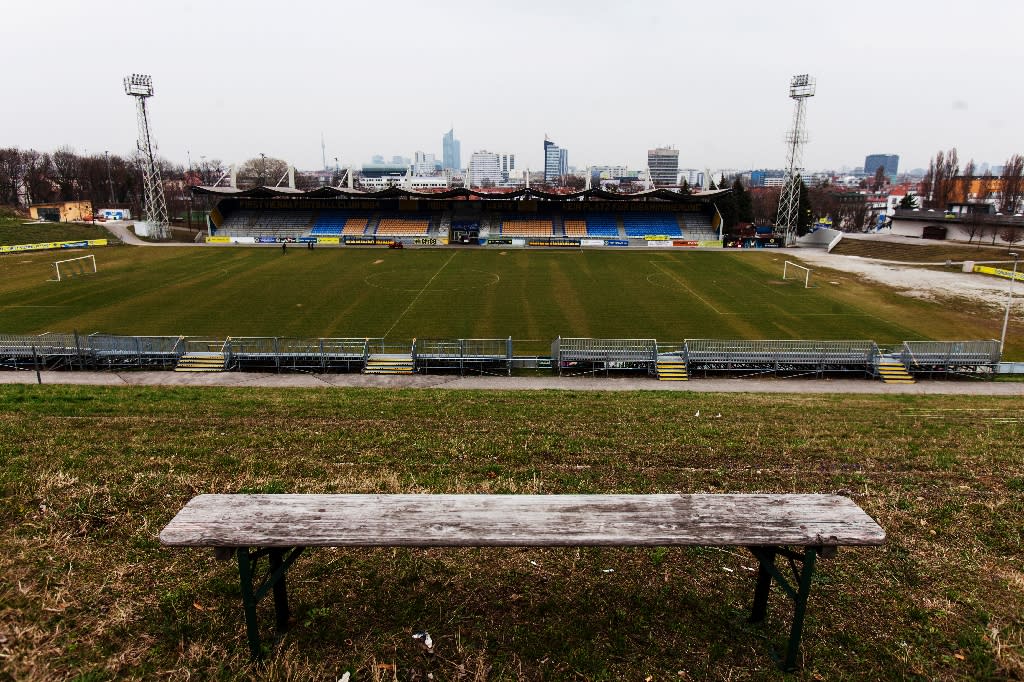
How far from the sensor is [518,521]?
5191mm

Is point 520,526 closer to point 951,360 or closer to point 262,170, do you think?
point 951,360

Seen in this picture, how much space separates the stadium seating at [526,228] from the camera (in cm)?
6862

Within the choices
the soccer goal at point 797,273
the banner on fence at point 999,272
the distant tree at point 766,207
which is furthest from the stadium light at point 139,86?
the distant tree at point 766,207

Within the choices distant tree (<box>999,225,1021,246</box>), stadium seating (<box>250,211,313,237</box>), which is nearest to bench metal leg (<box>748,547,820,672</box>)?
stadium seating (<box>250,211,313,237</box>)

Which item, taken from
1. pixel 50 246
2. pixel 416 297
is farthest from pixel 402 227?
pixel 50 246

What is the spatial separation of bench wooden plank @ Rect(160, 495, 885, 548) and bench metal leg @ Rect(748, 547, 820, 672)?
250 mm

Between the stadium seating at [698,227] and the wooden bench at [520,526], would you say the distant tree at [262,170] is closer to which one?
the stadium seating at [698,227]

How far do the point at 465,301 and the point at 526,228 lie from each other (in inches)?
1396

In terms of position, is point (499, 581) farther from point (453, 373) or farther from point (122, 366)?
point (122, 366)

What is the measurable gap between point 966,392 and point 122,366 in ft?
109

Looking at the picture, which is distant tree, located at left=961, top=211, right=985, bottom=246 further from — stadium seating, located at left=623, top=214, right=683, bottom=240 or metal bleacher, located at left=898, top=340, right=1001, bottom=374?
metal bleacher, located at left=898, top=340, right=1001, bottom=374

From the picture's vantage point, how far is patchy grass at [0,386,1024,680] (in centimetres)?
500

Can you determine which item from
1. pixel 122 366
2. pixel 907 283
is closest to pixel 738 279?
pixel 907 283

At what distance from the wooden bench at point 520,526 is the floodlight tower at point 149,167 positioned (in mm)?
73832
